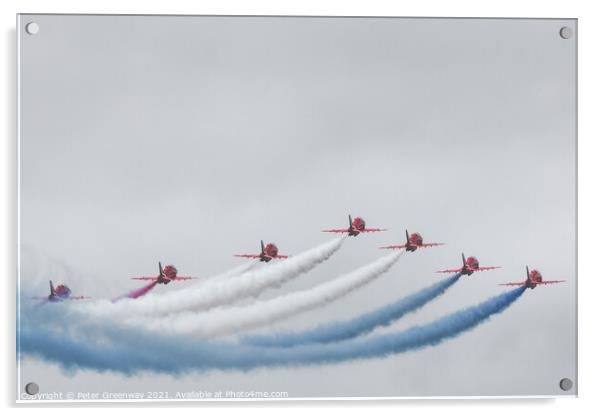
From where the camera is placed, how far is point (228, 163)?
10.6 m

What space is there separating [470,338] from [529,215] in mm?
1460

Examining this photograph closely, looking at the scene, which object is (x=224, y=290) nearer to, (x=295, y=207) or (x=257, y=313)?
(x=257, y=313)

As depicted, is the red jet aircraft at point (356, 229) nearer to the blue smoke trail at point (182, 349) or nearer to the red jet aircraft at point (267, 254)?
the red jet aircraft at point (267, 254)

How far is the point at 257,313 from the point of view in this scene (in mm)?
10453

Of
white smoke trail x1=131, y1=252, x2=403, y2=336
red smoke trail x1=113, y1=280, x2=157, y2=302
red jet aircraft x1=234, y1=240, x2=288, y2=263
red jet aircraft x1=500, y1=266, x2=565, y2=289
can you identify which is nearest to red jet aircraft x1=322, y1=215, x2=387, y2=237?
white smoke trail x1=131, y1=252, x2=403, y2=336

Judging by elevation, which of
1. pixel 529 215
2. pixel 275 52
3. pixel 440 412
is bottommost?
pixel 440 412

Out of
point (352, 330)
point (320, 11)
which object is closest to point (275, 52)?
point (320, 11)

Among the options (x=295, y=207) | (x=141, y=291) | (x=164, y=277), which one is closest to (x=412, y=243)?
(x=295, y=207)

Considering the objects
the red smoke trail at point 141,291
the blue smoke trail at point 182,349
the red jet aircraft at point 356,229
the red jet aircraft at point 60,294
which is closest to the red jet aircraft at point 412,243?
the red jet aircraft at point 356,229

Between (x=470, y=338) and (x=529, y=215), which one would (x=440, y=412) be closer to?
(x=470, y=338)

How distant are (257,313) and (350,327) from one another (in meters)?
0.99

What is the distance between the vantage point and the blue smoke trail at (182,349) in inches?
407

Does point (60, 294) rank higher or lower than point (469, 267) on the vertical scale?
lower

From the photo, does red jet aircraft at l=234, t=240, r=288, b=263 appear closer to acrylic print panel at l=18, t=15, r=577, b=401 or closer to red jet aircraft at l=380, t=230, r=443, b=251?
acrylic print panel at l=18, t=15, r=577, b=401
